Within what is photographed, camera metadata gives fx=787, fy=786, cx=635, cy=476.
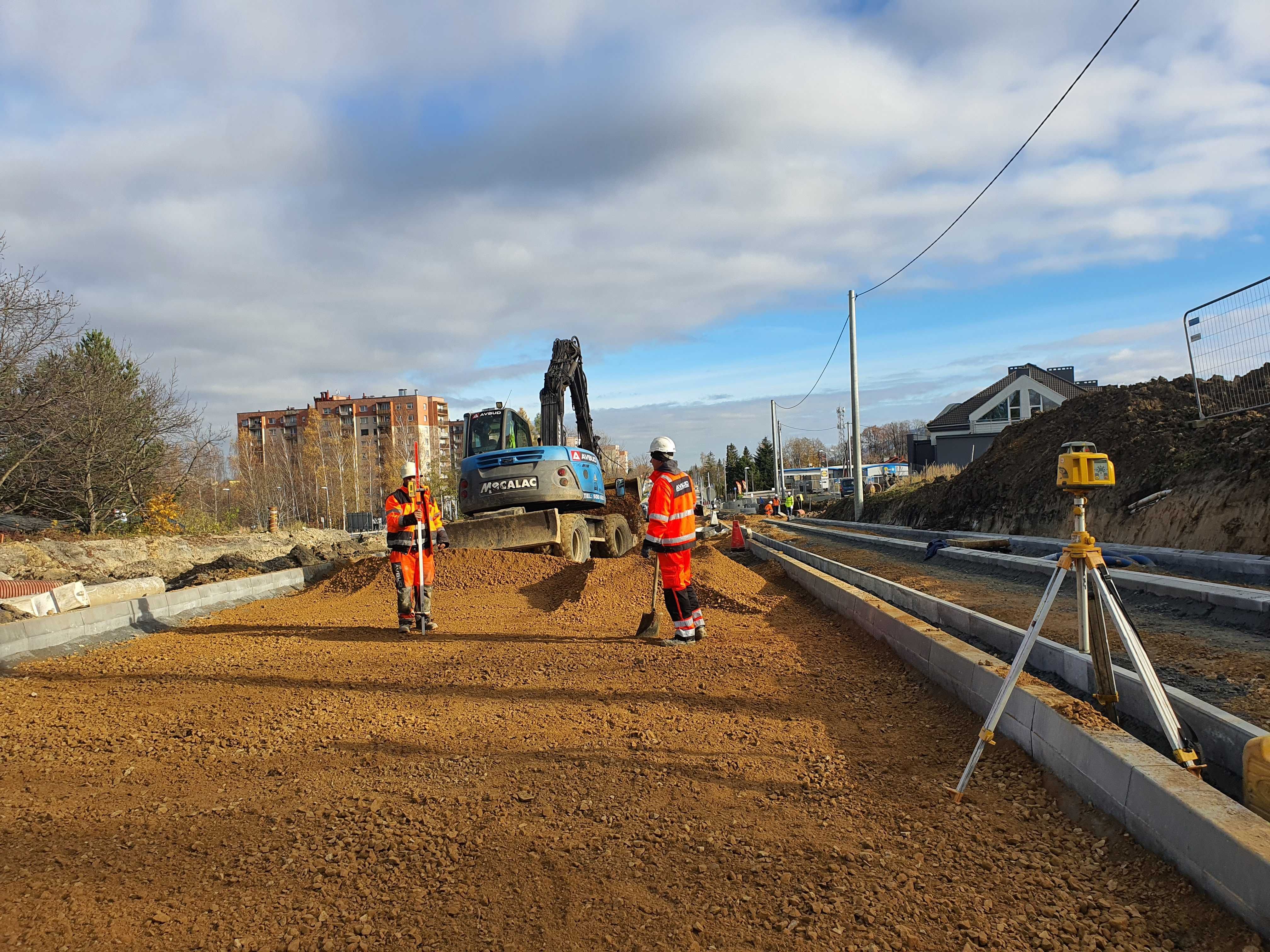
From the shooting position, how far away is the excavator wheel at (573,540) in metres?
14.2

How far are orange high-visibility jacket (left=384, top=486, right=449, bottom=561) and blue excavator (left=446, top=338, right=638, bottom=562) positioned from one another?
4540 mm

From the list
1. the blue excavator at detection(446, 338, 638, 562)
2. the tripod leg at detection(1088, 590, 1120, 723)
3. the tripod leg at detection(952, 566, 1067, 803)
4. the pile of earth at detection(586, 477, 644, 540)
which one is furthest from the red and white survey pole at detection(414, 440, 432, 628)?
the pile of earth at detection(586, 477, 644, 540)

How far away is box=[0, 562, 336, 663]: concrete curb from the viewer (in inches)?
301

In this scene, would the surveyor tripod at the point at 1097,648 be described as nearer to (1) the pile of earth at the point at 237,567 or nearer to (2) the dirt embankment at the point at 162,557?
(1) the pile of earth at the point at 237,567

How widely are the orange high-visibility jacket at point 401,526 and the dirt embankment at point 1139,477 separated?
10278 mm

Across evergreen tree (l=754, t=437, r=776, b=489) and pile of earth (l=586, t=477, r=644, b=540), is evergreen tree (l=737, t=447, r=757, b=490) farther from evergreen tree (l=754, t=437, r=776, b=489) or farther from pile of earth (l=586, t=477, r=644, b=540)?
pile of earth (l=586, t=477, r=644, b=540)

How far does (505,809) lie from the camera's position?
12.0 ft

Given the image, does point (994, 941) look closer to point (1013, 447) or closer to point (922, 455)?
point (1013, 447)

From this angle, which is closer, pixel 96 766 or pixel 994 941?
pixel 994 941

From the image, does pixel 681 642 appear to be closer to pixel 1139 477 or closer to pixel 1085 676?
pixel 1085 676

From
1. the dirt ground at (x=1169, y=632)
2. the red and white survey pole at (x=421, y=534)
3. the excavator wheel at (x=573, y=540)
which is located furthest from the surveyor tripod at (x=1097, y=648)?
the excavator wheel at (x=573, y=540)

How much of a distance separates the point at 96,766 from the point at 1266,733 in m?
6.04

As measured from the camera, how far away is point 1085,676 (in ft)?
15.7

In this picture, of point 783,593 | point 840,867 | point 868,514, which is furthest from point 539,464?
point 868,514
